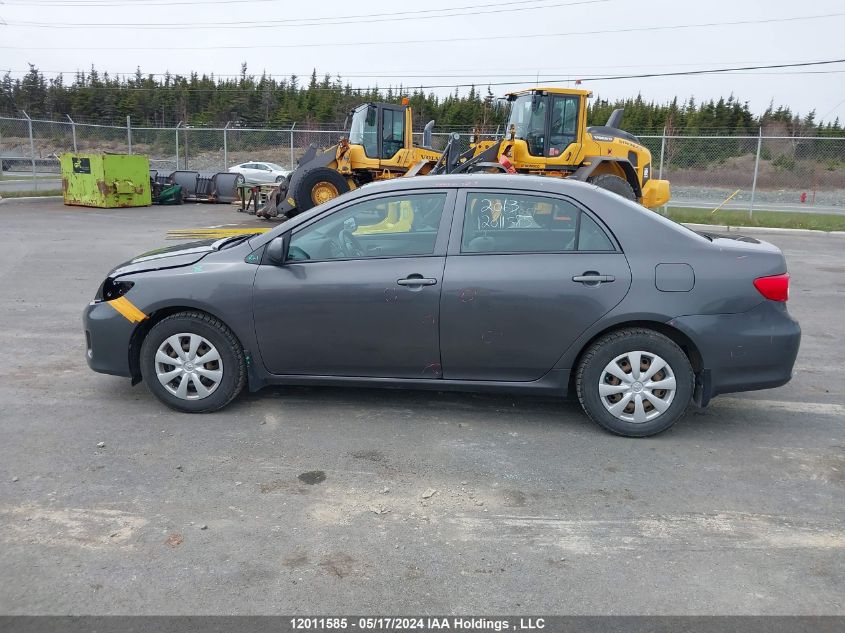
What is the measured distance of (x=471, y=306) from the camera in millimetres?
4547

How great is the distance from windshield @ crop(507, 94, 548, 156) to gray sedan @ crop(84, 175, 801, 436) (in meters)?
11.6

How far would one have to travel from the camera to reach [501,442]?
451 cm

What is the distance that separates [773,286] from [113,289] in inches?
173

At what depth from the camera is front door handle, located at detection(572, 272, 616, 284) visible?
4493 millimetres

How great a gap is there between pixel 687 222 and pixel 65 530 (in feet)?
62.8

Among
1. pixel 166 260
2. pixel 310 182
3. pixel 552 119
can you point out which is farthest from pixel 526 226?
pixel 310 182

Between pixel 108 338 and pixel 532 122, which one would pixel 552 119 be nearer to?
pixel 532 122

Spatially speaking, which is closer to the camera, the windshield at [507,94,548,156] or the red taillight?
the red taillight

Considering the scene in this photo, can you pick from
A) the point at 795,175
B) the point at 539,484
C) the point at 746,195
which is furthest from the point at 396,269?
the point at 795,175

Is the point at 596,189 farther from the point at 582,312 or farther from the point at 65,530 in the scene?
the point at 65,530

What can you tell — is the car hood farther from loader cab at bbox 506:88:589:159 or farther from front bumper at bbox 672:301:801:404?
loader cab at bbox 506:88:589:159

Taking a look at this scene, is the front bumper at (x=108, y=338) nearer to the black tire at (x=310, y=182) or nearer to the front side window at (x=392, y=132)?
the black tire at (x=310, y=182)

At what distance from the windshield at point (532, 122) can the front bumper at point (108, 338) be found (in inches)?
498

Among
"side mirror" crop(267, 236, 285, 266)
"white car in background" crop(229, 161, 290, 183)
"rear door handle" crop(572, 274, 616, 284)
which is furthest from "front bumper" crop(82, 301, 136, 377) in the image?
"white car in background" crop(229, 161, 290, 183)
